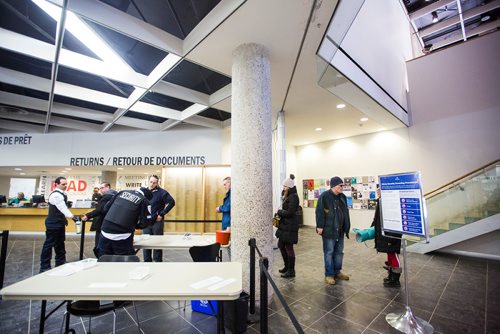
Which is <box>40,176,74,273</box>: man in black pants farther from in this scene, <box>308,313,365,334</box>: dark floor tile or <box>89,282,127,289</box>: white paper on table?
<box>308,313,365,334</box>: dark floor tile

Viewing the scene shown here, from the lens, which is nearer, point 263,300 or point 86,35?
point 263,300

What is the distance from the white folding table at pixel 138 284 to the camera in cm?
143

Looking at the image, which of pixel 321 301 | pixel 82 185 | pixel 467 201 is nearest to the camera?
pixel 321 301

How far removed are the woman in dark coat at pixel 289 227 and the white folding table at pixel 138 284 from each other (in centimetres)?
177

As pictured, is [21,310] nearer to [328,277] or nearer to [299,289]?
[299,289]

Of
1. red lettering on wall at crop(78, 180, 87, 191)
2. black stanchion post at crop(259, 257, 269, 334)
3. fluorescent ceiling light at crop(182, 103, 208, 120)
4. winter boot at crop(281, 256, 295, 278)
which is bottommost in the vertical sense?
winter boot at crop(281, 256, 295, 278)

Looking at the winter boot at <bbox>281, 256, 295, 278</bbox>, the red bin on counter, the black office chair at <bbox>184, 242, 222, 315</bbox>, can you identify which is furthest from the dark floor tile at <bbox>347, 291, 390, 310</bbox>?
the black office chair at <bbox>184, 242, 222, 315</bbox>

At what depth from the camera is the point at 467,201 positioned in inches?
201

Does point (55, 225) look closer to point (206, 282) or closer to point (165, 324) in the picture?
point (165, 324)

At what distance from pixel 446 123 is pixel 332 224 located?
5.73 m

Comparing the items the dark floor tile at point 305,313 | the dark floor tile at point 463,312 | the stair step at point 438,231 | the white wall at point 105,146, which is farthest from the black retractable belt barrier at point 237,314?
the white wall at point 105,146

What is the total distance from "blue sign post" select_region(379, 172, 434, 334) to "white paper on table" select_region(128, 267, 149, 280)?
2467 mm

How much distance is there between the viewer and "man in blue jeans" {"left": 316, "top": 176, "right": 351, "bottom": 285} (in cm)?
350

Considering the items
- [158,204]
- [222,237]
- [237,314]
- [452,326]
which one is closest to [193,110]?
[158,204]
